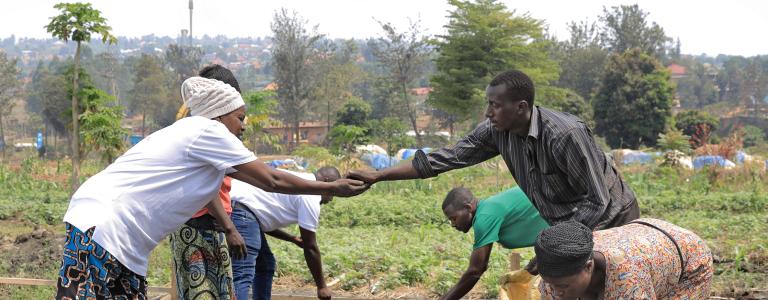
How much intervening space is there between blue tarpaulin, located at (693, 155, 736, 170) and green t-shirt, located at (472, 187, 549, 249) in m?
11.4

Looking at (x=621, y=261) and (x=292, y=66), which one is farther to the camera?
(x=292, y=66)

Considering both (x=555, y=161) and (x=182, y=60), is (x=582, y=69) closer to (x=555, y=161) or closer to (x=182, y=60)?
(x=182, y=60)

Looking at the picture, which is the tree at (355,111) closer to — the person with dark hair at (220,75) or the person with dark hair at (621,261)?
the person with dark hair at (220,75)

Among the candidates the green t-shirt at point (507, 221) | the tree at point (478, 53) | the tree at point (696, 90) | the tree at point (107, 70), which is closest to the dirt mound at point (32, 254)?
the green t-shirt at point (507, 221)

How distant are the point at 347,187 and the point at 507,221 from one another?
91cm

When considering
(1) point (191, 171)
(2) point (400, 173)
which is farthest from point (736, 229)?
(1) point (191, 171)

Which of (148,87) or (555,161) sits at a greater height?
(555,161)

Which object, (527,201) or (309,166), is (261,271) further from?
(309,166)

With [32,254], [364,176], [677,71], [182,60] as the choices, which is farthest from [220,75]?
[677,71]

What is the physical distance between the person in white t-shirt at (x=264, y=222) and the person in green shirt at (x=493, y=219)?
72cm

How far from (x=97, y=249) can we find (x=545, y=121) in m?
1.78

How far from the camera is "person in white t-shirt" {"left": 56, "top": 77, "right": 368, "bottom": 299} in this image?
3057mm

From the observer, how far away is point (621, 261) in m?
2.64

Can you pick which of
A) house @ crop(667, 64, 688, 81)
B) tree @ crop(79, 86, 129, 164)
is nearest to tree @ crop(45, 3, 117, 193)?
tree @ crop(79, 86, 129, 164)
